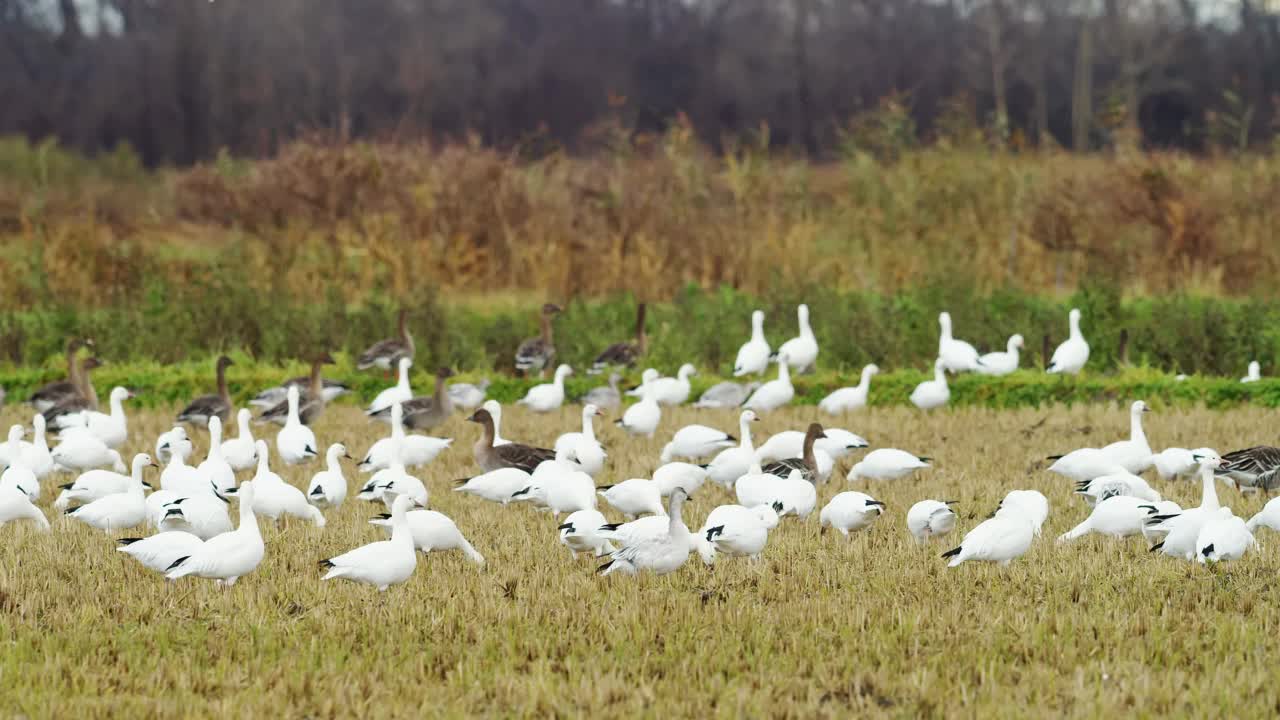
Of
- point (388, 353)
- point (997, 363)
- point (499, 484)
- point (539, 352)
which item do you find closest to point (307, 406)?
point (388, 353)

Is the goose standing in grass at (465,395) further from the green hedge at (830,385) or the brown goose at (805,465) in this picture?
the brown goose at (805,465)

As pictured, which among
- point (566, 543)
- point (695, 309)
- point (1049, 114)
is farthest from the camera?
point (1049, 114)

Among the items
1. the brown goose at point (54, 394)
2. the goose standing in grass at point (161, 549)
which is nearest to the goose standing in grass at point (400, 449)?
the goose standing in grass at point (161, 549)

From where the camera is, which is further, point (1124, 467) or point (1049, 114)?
point (1049, 114)

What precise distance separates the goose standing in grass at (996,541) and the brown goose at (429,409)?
6.76 meters

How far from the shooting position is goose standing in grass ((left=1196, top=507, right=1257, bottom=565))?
25.9 ft

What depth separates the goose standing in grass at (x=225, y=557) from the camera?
764 cm

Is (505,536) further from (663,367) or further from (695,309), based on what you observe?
(695,309)

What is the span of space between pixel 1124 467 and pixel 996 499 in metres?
1.11

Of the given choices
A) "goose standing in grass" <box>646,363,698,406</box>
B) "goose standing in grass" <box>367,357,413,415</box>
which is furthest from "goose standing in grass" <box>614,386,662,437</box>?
"goose standing in grass" <box>367,357,413,415</box>

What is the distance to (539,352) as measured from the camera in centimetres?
1716

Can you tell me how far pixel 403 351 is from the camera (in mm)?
17047

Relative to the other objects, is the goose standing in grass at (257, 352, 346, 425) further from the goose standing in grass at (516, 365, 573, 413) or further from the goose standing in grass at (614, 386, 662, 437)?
Answer: the goose standing in grass at (614, 386, 662, 437)

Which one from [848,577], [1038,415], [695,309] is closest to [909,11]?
[695,309]
